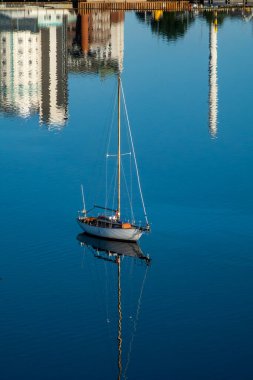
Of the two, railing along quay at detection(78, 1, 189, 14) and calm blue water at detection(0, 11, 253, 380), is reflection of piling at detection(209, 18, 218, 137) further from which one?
railing along quay at detection(78, 1, 189, 14)

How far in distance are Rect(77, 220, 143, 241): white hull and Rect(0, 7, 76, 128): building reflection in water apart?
55.6 ft

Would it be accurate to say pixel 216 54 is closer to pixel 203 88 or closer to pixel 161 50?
pixel 161 50

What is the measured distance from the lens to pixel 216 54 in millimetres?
75562

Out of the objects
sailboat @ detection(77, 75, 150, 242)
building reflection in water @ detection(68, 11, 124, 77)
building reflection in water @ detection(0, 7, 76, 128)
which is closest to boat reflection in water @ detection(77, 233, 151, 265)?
sailboat @ detection(77, 75, 150, 242)

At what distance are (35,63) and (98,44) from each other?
9.88 m

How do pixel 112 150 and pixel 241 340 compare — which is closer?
pixel 241 340

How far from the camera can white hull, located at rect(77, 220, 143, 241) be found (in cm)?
3522

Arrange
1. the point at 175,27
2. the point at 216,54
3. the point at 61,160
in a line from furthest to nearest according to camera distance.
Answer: the point at 175,27
the point at 216,54
the point at 61,160

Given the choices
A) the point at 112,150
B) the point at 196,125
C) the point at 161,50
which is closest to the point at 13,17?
the point at 161,50

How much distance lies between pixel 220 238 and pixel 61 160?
11.6 m

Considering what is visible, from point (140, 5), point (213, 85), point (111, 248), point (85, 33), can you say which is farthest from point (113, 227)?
point (140, 5)

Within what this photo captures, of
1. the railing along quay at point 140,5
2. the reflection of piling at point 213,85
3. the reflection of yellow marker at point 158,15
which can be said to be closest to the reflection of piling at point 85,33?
the reflection of yellow marker at point 158,15

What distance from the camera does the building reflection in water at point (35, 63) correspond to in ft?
188

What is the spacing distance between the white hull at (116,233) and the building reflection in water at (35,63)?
16.9 m
